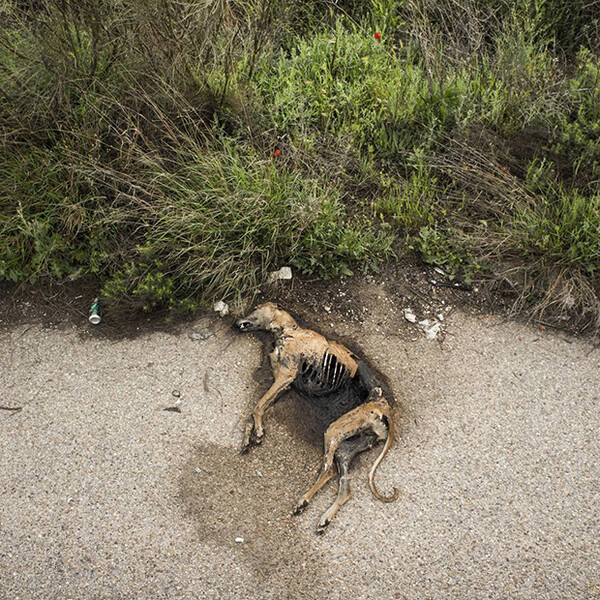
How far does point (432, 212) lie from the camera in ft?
12.6

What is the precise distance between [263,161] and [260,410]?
5.25ft

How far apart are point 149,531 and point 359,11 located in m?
4.34

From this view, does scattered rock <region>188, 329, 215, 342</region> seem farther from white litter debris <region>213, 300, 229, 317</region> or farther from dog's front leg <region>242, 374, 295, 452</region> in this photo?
dog's front leg <region>242, 374, 295, 452</region>

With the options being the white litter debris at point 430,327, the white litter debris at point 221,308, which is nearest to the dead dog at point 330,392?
the white litter debris at point 221,308

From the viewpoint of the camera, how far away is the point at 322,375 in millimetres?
3094

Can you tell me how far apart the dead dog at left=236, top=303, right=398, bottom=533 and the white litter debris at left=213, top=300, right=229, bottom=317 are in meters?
0.15

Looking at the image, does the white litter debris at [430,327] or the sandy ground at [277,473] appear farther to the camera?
the white litter debris at [430,327]

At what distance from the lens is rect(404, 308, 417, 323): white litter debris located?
3.46 meters

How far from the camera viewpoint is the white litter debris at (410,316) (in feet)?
11.4

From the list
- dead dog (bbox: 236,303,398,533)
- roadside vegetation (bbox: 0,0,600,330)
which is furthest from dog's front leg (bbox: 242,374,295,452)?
roadside vegetation (bbox: 0,0,600,330)

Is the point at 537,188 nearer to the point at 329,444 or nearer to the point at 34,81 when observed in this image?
the point at 329,444

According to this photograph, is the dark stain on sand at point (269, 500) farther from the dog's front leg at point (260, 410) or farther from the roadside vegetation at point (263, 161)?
the roadside vegetation at point (263, 161)

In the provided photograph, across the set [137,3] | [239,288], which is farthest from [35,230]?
[137,3]

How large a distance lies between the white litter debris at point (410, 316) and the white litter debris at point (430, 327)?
0.04 meters
